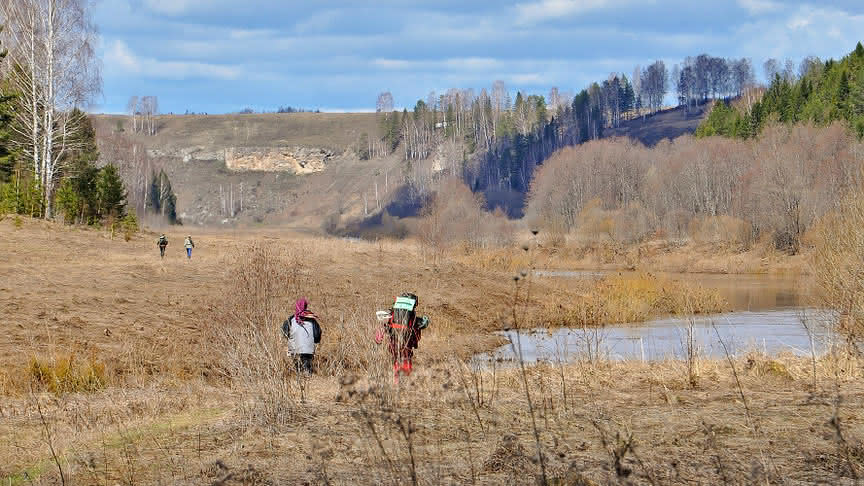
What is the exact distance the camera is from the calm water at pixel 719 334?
1811 centimetres

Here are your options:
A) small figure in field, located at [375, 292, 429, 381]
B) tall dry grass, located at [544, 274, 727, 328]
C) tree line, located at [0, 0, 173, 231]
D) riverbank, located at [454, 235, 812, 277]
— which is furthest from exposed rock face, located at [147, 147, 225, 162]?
small figure in field, located at [375, 292, 429, 381]

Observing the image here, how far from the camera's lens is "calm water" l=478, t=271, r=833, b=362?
18.1 metres

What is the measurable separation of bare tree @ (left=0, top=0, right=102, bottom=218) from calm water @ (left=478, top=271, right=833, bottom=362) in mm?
26582

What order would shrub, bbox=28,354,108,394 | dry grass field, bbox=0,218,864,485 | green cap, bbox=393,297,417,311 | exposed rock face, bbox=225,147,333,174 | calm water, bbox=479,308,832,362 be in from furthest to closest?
1. exposed rock face, bbox=225,147,333,174
2. calm water, bbox=479,308,832,362
3. shrub, bbox=28,354,108,394
4. green cap, bbox=393,297,417,311
5. dry grass field, bbox=0,218,864,485

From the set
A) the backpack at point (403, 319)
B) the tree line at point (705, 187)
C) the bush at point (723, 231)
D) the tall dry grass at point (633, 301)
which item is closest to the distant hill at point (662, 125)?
the tree line at point (705, 187)

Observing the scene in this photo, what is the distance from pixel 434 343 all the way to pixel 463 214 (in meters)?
49.7

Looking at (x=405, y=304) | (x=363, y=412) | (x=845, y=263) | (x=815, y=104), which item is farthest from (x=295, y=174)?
(x=363, y=412)

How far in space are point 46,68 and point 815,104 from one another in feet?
223

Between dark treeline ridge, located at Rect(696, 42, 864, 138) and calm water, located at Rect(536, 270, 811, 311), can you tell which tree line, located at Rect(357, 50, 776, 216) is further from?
calm water, located at Rect(536, 270, 811, 311)

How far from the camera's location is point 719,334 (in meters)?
19.2

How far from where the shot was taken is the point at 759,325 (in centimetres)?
2883

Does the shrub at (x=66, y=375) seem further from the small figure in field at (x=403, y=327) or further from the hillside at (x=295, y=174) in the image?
the hillside at (x=295, y=174)

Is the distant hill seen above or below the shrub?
above

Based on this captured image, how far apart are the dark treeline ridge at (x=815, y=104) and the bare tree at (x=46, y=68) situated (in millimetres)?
57785
